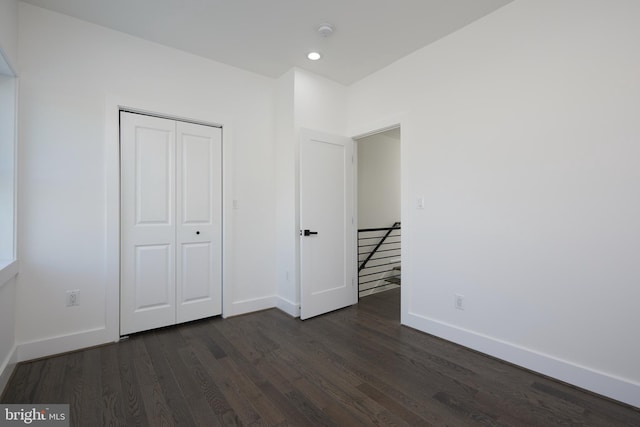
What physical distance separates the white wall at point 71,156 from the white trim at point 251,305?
3.59ft

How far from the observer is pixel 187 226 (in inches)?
115

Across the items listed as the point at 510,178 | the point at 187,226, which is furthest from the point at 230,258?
the point at 510,178

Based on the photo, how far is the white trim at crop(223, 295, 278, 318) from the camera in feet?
10.4

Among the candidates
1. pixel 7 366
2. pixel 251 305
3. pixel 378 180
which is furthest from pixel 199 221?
pixel 378 180

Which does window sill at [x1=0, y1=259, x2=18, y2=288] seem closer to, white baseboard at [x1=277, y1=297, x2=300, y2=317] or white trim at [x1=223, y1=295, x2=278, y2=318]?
white trim at [x1=223, y1=295, x2=278, y2=318]

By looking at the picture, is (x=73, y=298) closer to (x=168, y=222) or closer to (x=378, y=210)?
(x=168, y=222)

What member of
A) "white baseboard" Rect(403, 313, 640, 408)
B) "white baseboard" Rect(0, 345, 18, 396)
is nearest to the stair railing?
"white baseboard" Rect(403, 313, 640, 408)

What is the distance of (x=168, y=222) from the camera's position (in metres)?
2.82

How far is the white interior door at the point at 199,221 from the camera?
2893 mm

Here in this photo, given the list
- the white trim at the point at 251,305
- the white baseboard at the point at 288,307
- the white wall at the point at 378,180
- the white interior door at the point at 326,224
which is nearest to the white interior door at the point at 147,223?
the white trim at the point at 251,305

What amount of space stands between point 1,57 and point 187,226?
1708mm

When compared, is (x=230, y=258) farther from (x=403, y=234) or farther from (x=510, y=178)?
(x=510, y=178)

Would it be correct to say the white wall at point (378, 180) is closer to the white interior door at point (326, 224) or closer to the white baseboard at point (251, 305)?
the white interior door at point (326, 224)

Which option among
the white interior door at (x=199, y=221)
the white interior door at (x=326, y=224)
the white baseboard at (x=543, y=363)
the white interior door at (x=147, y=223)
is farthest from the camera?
the white interior door at (x=326, y=224)
